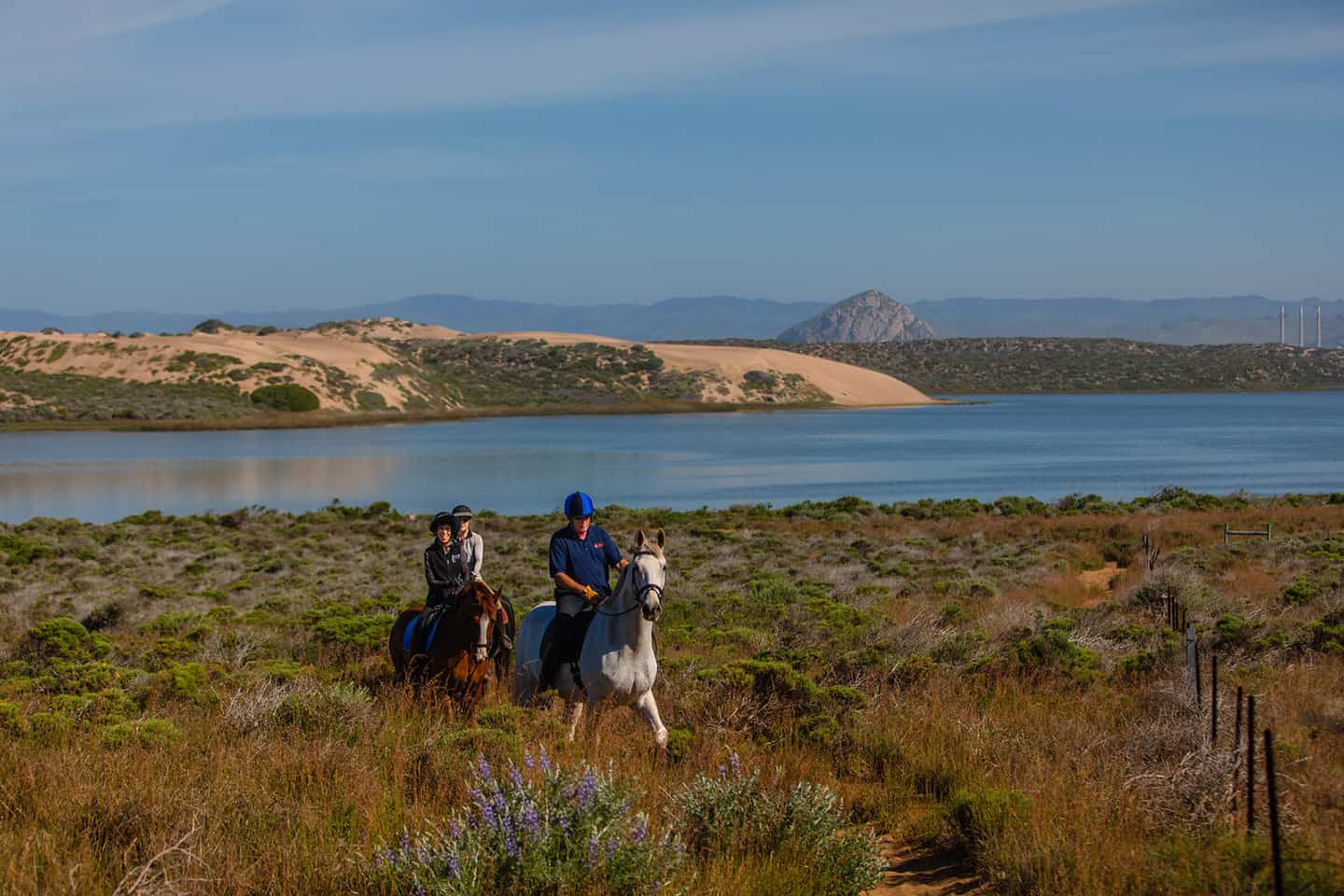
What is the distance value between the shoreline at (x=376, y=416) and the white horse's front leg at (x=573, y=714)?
3337 inches

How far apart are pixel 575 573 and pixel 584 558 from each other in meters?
0.12

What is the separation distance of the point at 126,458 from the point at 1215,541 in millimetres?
54605

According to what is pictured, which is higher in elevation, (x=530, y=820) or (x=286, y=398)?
(x=286, y=398)

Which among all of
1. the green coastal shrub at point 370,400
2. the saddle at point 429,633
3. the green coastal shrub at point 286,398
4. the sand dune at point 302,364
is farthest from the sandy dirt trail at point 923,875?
the green coastal shrub at point 370,400

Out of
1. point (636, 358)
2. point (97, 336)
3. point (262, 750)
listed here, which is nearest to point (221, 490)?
point (262, 750)

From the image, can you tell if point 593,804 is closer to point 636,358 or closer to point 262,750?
point 262,750

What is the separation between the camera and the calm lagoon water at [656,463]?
46.2 m

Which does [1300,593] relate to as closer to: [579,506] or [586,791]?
[579,506]

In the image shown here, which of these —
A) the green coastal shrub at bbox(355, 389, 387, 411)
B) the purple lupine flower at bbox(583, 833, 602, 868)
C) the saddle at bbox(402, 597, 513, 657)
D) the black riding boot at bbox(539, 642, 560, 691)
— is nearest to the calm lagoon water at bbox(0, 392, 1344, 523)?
the green coastal shrub at bbox(355, 389, 387, 411)

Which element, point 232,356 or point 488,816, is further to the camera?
point 232,356

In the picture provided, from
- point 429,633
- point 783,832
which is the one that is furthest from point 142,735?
point 783,832

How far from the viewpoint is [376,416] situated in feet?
349

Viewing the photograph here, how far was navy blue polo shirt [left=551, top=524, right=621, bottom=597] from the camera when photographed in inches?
338

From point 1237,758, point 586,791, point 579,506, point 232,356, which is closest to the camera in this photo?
point 586,791
